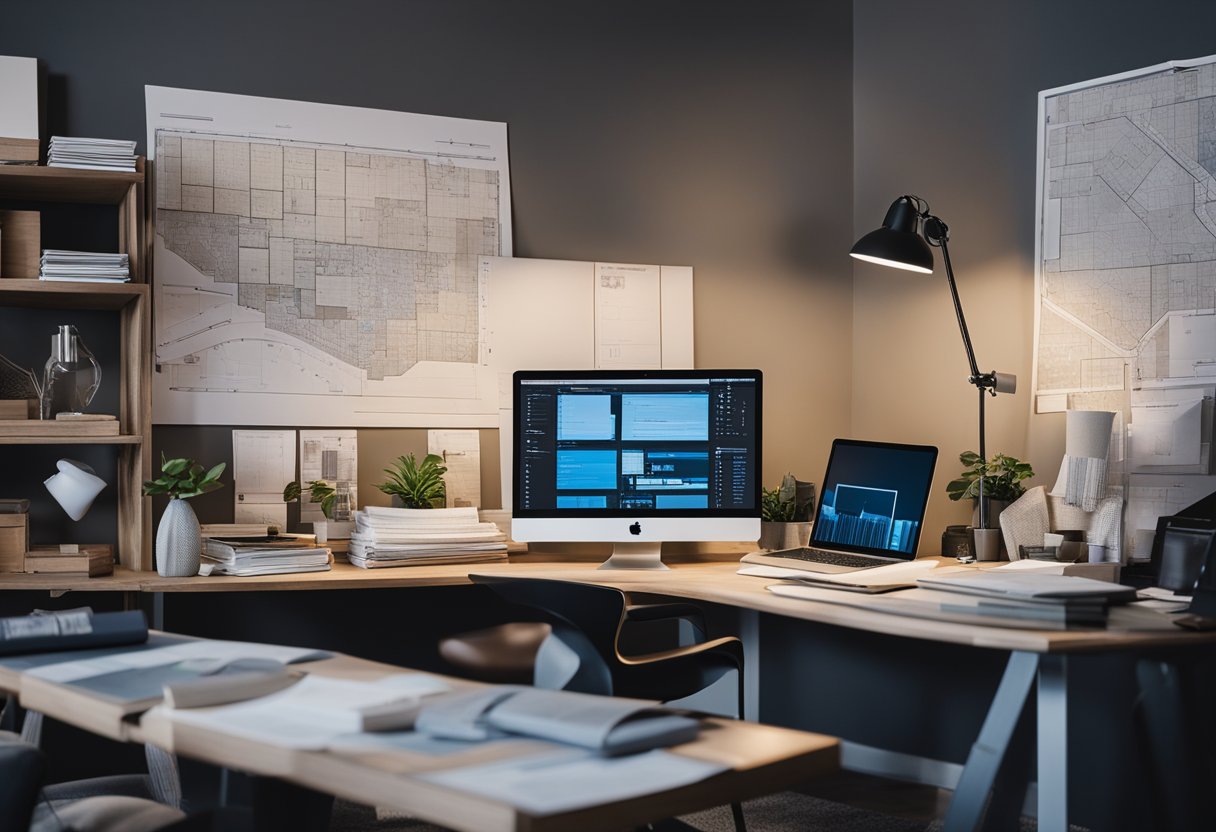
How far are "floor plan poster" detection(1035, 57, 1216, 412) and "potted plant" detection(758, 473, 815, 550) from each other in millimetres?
738

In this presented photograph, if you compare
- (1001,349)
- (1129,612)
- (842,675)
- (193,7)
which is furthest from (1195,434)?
(193,7)

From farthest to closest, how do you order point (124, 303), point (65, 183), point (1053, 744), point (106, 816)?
point (124, 303), point (65, 183), point (1053, 744), point (106, 816)

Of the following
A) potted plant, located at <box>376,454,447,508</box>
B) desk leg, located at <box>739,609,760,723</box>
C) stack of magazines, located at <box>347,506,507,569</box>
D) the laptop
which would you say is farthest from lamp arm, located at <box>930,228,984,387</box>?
potted plant, located at <box>376,454,447,508</box>

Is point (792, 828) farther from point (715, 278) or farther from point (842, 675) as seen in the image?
point (715, 278)

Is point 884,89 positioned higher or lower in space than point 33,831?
higher

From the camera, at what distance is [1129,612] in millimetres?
2287

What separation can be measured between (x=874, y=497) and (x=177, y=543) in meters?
1.86

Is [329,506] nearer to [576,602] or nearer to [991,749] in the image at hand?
[576,602]

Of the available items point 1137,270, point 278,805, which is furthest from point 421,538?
point 1137,270

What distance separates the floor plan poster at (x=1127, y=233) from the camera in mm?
3023

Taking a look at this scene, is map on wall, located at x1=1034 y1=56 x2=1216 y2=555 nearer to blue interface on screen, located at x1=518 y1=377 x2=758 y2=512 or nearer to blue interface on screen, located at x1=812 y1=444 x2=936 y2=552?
blue interface on screen, located at x1=812 y1=444 x2=936 y2=552

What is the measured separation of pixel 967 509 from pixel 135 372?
97.6 inches

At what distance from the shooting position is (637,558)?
3.25 meters

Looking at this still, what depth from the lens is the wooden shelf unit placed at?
9.53 ft
